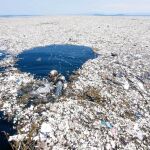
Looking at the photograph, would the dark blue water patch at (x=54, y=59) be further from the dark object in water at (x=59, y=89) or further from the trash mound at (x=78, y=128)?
the trash mound at (x=78, y=128)

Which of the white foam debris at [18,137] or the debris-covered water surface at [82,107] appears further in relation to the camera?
the debris-covered water surface at [82,107]

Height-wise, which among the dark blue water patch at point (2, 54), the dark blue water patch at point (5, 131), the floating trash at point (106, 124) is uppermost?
the dark blue water patch at point (5, 131)

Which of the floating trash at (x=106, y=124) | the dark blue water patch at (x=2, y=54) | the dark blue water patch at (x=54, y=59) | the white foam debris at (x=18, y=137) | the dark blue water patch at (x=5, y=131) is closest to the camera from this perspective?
the dark blue water patch at (x=5, y=131)

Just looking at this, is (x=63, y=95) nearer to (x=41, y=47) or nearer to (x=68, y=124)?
(x=68, y=124)

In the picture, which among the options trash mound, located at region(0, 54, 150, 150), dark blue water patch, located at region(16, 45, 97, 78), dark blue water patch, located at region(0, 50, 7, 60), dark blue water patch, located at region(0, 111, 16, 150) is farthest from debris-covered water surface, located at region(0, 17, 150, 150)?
dark blue water patch, located at region(0, 50, 7, 60)

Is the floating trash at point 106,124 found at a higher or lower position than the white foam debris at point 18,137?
lower

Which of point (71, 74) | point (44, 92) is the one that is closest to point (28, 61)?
point (71, 74)

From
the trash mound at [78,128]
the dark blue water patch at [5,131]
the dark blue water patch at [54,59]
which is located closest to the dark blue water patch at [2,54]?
the dark blue water patch at [54,59]

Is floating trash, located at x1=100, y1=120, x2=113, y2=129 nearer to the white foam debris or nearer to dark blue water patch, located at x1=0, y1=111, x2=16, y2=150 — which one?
the white foam debris

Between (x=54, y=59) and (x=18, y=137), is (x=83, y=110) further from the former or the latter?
(x=54, y=59)
